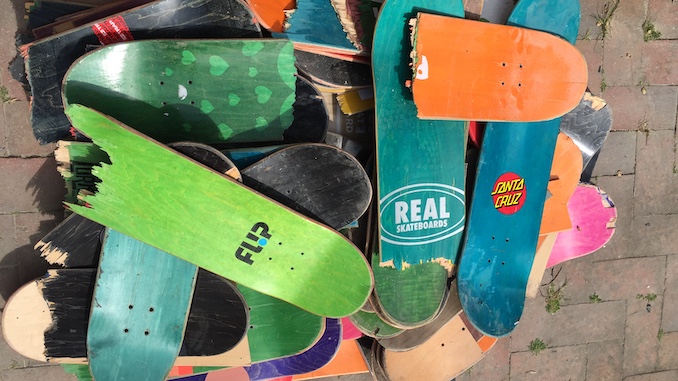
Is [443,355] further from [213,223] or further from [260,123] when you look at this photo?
[260,123]

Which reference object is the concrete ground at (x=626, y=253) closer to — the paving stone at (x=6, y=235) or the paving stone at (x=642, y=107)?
the paving stone at (x=642, y=107)

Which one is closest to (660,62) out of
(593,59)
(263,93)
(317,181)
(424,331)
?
(593,59)

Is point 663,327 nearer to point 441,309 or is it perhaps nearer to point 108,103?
point 441,309

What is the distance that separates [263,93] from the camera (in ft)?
7.70

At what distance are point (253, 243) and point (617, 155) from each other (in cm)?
224

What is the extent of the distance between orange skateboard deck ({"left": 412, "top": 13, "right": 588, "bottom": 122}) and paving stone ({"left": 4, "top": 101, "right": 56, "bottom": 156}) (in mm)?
1763

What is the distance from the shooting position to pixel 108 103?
222 cm

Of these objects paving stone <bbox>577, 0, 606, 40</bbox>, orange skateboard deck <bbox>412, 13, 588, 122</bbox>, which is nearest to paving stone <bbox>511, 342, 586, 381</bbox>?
orange skateboard deck <bbox>412, 13, 588, 122</bbox>

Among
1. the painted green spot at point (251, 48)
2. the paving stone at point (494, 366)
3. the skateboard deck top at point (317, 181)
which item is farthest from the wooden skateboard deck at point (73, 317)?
the paving stone at point (494, 366)

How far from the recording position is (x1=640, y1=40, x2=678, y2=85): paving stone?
10.4 ft

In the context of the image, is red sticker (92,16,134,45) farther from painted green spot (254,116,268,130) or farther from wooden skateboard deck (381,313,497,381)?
wooden skateboard deck (381,313,497,381)

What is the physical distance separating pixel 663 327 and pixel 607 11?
6.58ft

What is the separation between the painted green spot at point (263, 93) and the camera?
234cm

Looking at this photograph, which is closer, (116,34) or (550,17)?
(116,34)
